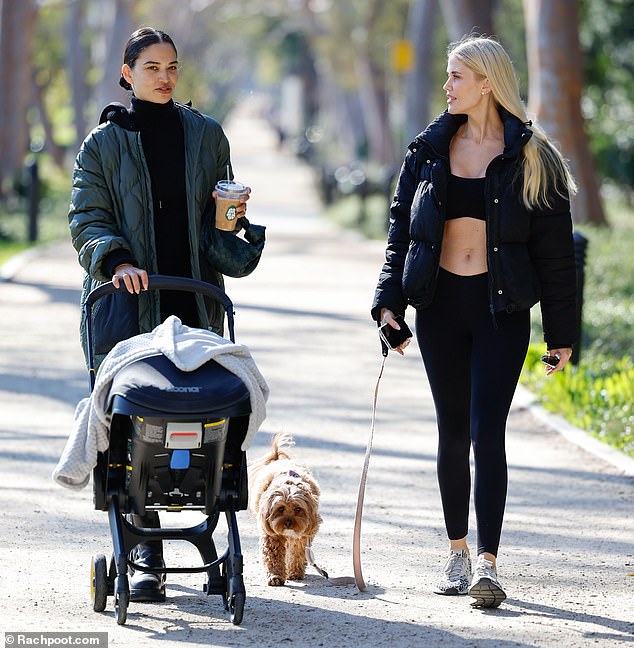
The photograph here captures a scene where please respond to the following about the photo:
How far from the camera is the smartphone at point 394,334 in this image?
5.61m

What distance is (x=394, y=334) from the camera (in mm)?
5621

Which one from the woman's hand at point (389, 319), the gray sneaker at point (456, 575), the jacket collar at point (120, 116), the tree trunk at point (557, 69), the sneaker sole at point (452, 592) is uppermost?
the tree trunk at point (557, 69)

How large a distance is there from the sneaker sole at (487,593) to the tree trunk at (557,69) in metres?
15.6

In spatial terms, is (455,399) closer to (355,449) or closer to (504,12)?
(355,449)

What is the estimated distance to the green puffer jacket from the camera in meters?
5.42

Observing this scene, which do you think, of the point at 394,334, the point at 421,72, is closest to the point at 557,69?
the point at 421,72

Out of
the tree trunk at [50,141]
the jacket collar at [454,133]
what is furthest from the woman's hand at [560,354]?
the tree trunk at [50,141]

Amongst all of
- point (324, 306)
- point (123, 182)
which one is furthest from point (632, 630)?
point (324, 306)

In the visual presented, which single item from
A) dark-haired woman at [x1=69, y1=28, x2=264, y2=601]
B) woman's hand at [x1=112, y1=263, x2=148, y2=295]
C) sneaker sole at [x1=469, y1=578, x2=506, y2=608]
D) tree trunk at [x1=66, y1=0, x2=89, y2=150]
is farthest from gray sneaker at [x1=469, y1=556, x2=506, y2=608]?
tree trunk at [x1=66, y1=0, x2=89, y2=150]

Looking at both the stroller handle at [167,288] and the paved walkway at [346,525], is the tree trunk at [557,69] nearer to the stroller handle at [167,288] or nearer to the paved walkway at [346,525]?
the paved walkway at [346,525]

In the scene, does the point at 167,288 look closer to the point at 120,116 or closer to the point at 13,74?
the point at 120,116

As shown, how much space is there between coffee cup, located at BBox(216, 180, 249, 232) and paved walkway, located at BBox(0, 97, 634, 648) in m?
1.46

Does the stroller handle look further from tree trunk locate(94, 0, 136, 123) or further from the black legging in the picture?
tree trunk locate(94, 0, 136, 123)

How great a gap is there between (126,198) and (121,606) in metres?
1.54
